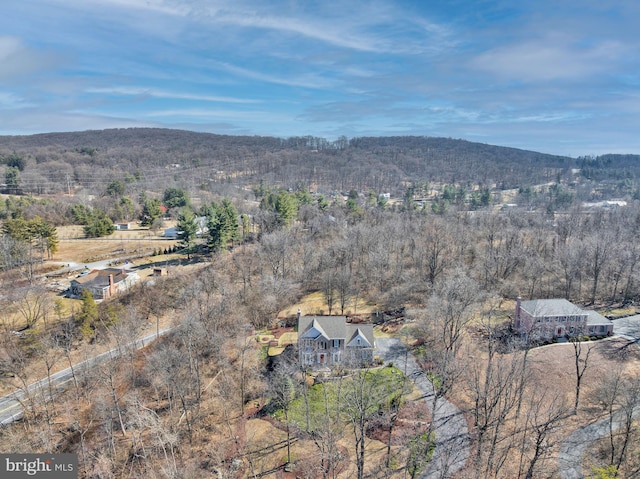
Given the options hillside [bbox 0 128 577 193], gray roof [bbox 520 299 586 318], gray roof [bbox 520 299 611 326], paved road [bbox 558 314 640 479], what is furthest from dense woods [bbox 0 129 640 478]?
hillside [bbox 0 128 577 193]

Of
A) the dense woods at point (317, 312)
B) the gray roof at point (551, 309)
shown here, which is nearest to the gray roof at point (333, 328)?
the dense woods at point (317, 312)

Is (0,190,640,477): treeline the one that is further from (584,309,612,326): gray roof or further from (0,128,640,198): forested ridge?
(0,128,640,198): forested ridge

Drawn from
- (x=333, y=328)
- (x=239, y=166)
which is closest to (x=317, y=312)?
(x=333, y=328)

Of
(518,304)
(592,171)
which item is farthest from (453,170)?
(518,304)

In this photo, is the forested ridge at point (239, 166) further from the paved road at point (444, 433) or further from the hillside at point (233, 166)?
the paved road at point (444, 433)

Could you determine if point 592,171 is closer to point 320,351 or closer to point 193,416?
point 320,351

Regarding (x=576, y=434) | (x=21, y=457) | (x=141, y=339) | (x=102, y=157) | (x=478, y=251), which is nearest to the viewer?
(x=21, y=457)
